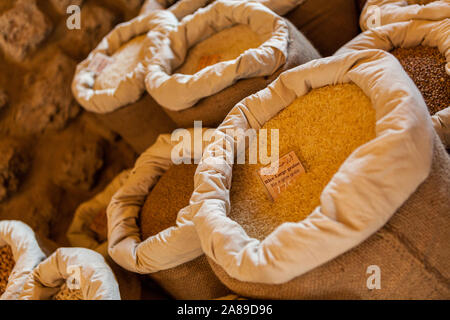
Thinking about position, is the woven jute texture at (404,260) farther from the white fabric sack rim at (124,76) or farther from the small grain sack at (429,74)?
the white fabric sack rim at (124,76)

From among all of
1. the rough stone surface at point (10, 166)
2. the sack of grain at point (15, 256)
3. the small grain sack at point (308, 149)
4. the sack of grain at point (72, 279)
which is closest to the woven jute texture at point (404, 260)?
the small grain sack at point (308, 149)

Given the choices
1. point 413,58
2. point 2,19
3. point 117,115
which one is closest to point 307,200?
point 413,58

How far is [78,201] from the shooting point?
1.83 m

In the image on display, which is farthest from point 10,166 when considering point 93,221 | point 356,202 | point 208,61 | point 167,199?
point 356,202

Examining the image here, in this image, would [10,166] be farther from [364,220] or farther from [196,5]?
[364,220]

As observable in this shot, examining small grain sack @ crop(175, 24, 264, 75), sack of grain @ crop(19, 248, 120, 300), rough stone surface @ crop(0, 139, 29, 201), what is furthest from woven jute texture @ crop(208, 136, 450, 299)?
rough stone surface @ crop(0, 139, 29, 201)

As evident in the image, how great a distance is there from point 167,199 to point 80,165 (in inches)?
33.1

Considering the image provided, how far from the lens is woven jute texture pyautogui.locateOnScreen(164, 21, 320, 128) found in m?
1.07

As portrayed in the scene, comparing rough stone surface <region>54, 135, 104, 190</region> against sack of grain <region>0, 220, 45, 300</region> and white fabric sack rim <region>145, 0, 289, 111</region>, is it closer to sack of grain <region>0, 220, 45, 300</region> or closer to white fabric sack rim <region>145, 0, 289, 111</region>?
sack of grain <region>0, 220, 45, 300</region>

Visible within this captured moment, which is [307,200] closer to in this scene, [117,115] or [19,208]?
[117,115]

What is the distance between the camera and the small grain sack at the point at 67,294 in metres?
1.04

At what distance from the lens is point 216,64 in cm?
107

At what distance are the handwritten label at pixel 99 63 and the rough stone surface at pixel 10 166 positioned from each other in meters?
0.54

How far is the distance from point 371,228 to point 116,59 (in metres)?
1.37
